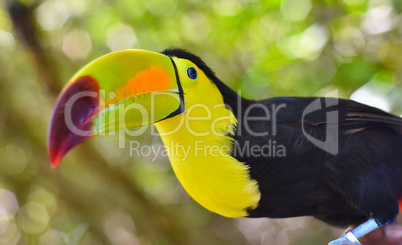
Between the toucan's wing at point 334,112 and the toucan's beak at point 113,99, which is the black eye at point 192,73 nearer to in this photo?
the toucan's beak at point 113,99

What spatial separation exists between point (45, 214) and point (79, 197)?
885 millimetres

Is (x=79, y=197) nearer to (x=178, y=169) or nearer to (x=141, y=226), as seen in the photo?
(x=141, y=226)

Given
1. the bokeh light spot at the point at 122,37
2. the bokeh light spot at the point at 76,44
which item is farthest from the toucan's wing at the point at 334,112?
the bokeh light spot at the point at 76,44

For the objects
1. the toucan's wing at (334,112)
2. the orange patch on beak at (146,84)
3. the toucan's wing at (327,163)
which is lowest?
the toucan's wing at (327,163)

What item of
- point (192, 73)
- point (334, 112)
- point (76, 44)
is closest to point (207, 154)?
point (192, 73)

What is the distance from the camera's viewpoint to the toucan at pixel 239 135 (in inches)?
62.3

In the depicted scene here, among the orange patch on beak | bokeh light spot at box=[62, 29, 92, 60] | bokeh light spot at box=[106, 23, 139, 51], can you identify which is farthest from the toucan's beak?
bokeh light spot at box=[62, 29, 92, 60]

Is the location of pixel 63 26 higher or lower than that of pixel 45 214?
higher

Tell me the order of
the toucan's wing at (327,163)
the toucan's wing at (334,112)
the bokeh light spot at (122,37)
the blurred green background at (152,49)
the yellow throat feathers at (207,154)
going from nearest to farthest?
the yellow throat feathers at (207,154) < the toucan's wing at (327,163) < the toucan's wing at (334,112) < the blurred green background at (152,49) < the bokeh light spot at (122,37)

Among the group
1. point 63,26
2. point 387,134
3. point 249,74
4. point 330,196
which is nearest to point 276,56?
point 249,74

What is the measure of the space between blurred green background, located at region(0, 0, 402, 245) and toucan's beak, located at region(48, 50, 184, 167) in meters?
1.38

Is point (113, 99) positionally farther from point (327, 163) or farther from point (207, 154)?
point (327, 163)

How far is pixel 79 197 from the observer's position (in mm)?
4082

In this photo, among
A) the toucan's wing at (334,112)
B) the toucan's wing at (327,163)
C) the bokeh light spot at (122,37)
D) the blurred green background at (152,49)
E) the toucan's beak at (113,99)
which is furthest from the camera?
the bokeh light spot at (122,37)
